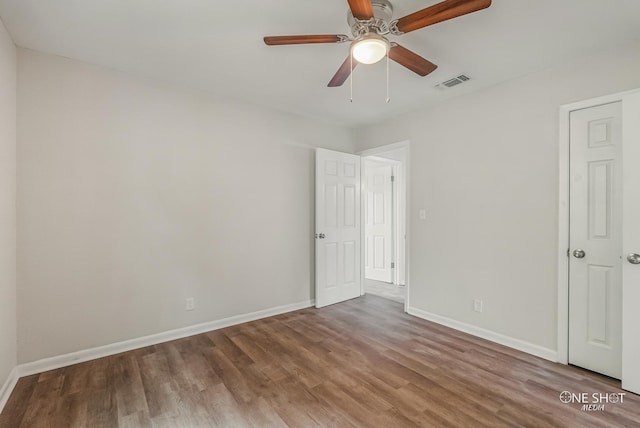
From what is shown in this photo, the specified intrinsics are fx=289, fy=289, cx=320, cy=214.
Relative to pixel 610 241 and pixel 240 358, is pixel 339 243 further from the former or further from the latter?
pixel 610 241

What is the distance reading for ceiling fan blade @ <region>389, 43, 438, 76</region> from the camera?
6.02 ft

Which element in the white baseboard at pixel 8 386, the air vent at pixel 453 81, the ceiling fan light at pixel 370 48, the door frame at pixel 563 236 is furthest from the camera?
the air vent at pixel 453 81

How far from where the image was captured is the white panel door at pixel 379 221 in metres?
5.27

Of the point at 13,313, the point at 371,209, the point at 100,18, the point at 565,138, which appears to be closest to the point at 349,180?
the point at 371,209

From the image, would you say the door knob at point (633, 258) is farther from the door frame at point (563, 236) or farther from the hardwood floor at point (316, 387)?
the hardwood floor at point (316, 387)

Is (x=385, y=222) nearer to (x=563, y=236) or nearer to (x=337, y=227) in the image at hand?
(x=337, y=227)

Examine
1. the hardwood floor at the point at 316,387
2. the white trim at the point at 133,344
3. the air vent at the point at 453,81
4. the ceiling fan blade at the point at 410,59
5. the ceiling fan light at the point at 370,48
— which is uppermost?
the air vent at the point at 453,81

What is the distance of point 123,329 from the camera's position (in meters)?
2.66

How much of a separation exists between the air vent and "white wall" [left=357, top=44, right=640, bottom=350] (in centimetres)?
34

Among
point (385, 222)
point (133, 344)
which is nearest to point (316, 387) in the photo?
point (133, 344)

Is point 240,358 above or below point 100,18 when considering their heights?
below

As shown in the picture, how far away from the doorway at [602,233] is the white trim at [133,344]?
2942 mm

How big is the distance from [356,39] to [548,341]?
2.90 metres

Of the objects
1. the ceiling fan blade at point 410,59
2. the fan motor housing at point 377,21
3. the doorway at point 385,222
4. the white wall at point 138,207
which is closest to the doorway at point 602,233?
the ceiling fan blade at point 410,59
